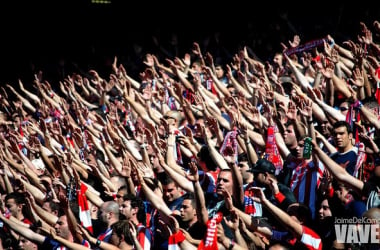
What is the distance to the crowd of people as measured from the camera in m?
5.87

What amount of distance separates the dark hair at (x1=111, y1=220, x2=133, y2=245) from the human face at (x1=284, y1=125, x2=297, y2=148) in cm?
192

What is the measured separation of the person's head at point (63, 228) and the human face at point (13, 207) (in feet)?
4.29

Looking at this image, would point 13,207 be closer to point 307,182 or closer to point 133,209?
point 133,209

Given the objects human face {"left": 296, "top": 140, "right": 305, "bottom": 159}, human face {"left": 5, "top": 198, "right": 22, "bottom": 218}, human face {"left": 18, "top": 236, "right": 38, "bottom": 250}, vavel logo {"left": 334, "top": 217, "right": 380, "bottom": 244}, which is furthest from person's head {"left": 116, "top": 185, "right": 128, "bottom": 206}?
vavel logo {"left": 334, "top": 217, "right": 380, "bottom": 244}

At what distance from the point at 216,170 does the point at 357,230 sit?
8.48 feet

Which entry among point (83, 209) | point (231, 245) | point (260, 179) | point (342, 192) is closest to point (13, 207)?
point (83, 209)

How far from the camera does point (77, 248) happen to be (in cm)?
649

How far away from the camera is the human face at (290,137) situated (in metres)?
7.55

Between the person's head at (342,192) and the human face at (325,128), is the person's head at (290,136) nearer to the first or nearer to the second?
the human face at (325,128)

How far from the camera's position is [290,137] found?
7559mm

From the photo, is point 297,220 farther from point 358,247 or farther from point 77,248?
point 77,248

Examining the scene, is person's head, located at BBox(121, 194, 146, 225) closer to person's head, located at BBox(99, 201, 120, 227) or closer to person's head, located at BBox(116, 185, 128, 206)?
person's head, located at BBox(99, 201, 120, 227)

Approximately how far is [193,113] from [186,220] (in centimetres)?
332

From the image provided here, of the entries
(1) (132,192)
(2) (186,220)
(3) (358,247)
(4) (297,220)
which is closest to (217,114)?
(1) (132,192)
